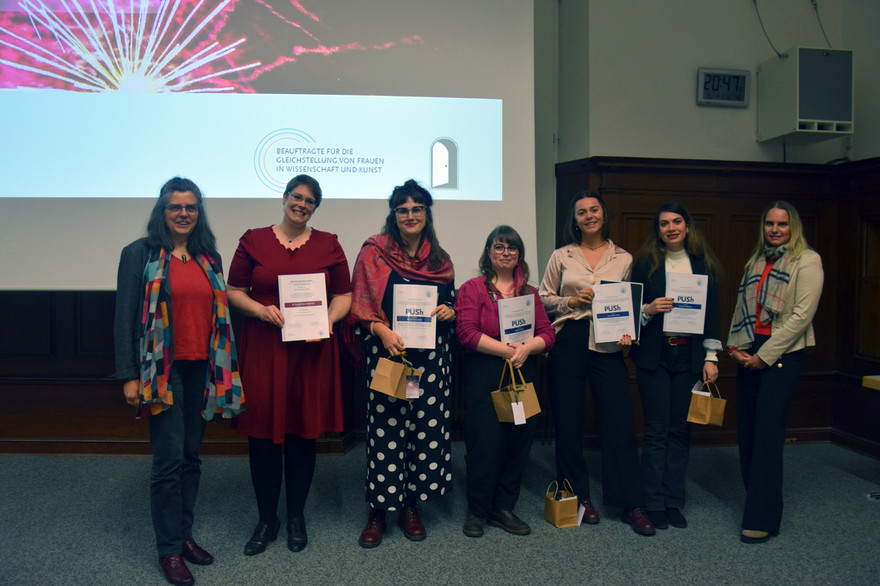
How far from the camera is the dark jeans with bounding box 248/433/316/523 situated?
7.29 feet

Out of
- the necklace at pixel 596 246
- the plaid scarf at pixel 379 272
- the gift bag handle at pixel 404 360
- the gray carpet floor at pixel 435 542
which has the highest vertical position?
the necklace at pixel 596 246

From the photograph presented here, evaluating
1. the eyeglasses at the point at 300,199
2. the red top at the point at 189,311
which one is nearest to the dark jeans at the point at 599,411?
the eyeglasses at the point at 300,199

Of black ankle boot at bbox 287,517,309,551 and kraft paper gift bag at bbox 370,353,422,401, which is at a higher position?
kraft paper gift bag at bbox 370,353,422,401

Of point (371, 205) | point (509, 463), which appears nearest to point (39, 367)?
point (371, 205)

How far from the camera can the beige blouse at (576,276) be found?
8.09 feet

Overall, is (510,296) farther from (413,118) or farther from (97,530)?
(97,530)

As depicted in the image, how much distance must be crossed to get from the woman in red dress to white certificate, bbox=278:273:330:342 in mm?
48

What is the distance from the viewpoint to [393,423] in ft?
7.50

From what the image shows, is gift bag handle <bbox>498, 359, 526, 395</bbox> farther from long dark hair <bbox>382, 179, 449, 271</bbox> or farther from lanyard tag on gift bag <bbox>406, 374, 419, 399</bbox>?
long dark hair <bbox>382, 179, 449, 271</bbox>

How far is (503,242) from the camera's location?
233cm

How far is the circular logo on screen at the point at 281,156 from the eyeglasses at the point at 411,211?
111 cm

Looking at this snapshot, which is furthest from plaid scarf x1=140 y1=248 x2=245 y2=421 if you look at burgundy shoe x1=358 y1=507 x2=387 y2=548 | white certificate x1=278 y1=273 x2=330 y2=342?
burgundy shoe x1=358 y1=507 x2=387 y2=548

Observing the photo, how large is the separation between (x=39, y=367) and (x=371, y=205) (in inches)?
98.2

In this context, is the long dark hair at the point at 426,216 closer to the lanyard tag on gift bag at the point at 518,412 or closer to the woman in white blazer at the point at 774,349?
the lanyard tag on gift bag at the point at 518,412
